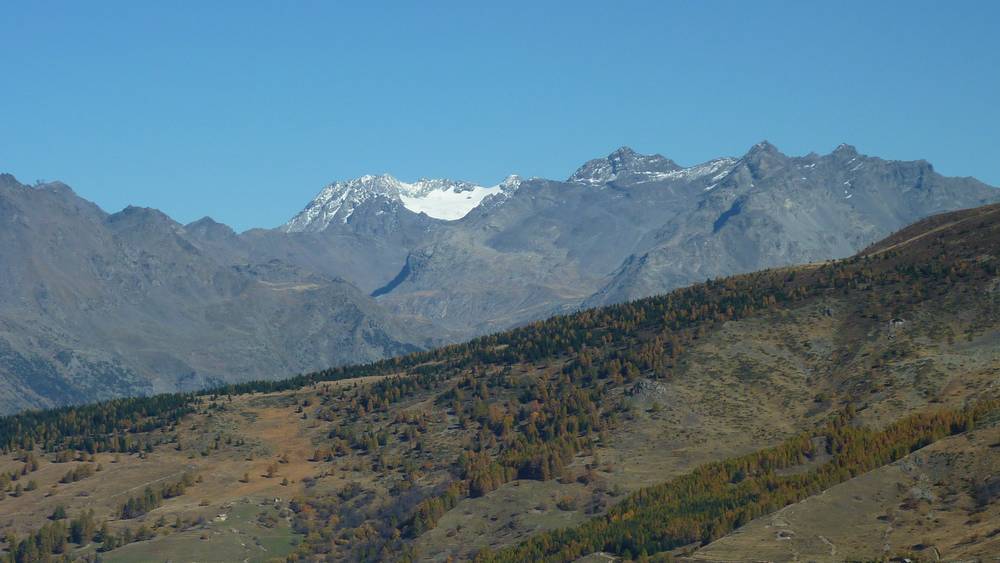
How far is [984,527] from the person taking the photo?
616ft

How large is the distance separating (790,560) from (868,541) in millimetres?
12051

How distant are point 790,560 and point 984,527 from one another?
2509 centimetres

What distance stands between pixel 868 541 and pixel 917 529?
22.6 feet

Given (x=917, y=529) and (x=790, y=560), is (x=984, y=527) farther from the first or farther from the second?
(x=790, y=560)

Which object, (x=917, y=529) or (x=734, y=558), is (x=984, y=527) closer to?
(x=917, y=529)

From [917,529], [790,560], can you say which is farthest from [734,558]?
[917,529]

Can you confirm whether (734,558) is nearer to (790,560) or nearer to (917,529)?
(790,560)

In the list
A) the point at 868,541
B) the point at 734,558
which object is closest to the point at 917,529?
the point at 868,541

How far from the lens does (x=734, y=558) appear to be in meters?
198

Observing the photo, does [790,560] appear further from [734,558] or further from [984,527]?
[984,527]

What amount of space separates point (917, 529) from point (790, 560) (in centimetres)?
1876

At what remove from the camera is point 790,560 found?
637 ft

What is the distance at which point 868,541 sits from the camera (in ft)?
649

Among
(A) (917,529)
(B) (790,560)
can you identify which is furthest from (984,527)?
(B) (790,560)
